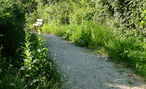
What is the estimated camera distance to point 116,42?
6160 millimetres

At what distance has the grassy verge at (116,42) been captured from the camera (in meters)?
5.01

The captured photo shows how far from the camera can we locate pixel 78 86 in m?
3.94

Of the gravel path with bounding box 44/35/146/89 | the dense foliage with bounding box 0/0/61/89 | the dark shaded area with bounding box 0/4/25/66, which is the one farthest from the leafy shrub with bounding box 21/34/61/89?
the dark shaded area with bounding box 0/4/25/66

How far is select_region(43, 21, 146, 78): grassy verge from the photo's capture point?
501 centimetres

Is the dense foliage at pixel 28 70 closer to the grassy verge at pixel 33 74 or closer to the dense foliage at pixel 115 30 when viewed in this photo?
the grassy verge at pixel 33 74

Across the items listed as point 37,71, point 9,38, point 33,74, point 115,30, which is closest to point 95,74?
point 37,71

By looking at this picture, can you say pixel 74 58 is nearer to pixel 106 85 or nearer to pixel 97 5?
pixel 106 85

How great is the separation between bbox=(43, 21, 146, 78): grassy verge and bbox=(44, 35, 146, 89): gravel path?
0.32 metres

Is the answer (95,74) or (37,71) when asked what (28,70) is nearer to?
(37,71)

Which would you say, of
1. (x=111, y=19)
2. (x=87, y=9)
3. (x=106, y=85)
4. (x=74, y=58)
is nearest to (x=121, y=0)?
(x=111, y=19)

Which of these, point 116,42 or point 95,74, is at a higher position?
point 116,42

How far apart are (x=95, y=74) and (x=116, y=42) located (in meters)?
1.88

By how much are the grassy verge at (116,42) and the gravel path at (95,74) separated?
0.32 meters

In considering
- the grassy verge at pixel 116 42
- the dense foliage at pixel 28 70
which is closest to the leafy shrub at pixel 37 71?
the dense foliage at pixel 28 70
